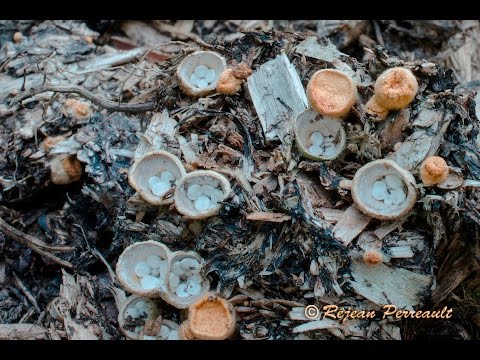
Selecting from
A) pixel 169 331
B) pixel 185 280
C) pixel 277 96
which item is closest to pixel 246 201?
pixel 185 280

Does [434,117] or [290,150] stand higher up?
[434,117]

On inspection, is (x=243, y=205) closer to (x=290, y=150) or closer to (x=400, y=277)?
(x=290, y=150)

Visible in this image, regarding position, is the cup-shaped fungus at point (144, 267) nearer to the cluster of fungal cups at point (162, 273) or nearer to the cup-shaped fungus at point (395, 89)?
the cluster of fungal cups at point (162, 273)

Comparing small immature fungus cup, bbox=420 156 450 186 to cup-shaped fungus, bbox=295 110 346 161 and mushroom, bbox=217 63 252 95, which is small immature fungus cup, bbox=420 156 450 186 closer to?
cup-shaped fungus, bbox=295 110 346 161

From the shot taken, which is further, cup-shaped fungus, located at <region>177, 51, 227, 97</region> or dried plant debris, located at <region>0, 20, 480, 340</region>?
cup-shaped fungus, located at <region>177, 51, 227, 97</region>

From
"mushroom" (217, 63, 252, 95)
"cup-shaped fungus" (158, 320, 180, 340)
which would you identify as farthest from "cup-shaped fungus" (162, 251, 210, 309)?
"mushroom" (217, 63, 252, 95)

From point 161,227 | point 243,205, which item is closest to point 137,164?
point 161,227
